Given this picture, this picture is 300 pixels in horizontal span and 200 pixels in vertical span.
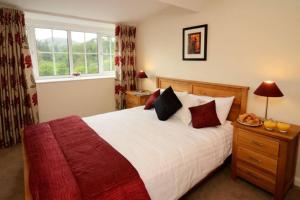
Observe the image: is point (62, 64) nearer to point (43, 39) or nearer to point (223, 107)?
point (43, 39)

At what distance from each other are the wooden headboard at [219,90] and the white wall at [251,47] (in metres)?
0.08

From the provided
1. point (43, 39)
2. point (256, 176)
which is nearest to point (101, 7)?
point (43, 39)

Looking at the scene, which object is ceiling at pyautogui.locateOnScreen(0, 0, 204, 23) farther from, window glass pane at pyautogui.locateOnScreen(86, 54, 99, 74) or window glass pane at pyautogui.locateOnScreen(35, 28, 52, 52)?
window glass pane at pyautogui.locateOnScreen(86, 54, 99, 74)

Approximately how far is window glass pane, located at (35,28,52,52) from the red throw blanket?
239 centimetres

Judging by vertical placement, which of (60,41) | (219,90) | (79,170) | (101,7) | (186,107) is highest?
(101,7)

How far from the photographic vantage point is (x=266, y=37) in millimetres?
2258

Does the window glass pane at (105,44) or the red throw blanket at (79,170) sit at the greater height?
the window glass pane at (105,44)

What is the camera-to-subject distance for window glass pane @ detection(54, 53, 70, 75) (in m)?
4.04

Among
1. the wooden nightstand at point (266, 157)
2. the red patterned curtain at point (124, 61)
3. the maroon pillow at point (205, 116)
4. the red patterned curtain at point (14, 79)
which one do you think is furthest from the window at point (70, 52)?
the wooden nightstand at point (266, 157)

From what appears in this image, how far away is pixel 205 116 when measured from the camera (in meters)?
2.42

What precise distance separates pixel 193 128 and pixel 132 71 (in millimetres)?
2543

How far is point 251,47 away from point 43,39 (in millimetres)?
3767

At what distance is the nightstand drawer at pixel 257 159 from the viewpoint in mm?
1930

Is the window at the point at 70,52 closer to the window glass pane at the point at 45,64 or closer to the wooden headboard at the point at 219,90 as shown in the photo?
the window glass pane at the point at 45,64
